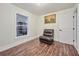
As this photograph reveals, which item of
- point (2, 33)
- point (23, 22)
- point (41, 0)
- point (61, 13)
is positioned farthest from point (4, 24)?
point (61, 13)

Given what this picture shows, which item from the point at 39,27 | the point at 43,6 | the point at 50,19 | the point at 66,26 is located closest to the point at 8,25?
Answer: the point at 39,27

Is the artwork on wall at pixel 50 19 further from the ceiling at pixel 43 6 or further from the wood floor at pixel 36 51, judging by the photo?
the wood floor at pixel 36 51

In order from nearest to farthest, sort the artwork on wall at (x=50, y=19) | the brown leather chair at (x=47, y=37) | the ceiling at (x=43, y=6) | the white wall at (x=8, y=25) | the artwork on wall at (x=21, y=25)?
the white wall at (x=8, y=25) < the ceiling at (x=43, y=6) < the artwork on wall at (x=21, y=25) < the artwork on wall at (x=50, y=19) < the brown leather chair at (x=47, y=37)

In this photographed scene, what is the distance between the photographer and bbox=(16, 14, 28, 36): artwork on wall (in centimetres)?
340

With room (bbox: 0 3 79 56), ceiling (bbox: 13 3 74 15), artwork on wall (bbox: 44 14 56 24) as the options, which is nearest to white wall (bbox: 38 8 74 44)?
room (bbox: 0 3 79 56)

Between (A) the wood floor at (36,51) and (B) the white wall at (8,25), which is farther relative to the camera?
(B) the white wall at (8,25)

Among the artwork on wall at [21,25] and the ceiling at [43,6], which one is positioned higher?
the ceiling at [43,6]

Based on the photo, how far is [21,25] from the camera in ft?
12.0

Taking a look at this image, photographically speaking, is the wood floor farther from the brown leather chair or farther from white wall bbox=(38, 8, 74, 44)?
white wall bbox=(38, 8, 74, 44)

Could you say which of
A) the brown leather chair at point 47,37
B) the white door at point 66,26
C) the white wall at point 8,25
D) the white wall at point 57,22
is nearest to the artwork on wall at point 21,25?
the white wall at point 8,25

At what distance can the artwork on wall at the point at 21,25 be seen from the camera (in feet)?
11.2

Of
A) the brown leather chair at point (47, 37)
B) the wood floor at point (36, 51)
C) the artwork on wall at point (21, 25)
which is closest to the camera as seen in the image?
the wood floor at point (36, 51)

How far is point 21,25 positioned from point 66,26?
213 cm

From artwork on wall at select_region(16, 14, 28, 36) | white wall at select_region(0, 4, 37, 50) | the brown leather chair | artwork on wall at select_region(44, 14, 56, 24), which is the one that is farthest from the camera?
the brown leather chair
